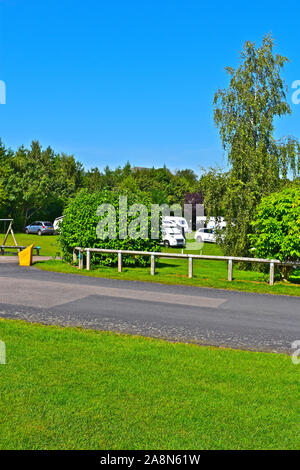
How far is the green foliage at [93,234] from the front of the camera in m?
19.5

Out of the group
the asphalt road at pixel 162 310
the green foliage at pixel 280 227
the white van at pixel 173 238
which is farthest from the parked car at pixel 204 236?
the asphalt road at pixel 162 310

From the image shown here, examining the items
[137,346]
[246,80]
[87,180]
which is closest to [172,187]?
[87,180]

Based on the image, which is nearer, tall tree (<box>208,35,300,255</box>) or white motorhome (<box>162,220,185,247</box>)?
tall tree (<box>208,35,300,255</box>)

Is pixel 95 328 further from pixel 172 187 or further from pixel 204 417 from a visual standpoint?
pixel 172 187

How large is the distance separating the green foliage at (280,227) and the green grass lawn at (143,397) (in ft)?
27.4

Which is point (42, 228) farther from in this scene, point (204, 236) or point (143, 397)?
point (143, 397)

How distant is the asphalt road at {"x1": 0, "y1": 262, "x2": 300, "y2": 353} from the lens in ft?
27.7

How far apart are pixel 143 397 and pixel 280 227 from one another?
1111 centimetres

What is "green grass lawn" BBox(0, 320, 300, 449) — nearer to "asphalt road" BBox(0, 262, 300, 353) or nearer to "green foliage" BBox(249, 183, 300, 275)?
"asphalt road" BBox(0, 262, 300, 353)

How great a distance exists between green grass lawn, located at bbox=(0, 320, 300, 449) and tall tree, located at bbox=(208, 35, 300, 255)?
1739cm

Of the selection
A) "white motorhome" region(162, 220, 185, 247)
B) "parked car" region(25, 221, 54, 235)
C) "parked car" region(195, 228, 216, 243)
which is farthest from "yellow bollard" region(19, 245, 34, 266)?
"parked car" region(25, 221, 54, 235)

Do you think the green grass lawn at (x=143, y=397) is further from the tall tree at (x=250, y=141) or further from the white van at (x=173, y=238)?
the white van at (x=173, y=238)

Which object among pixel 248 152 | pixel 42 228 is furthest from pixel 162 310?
pixel 42 228

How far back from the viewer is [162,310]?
1066 centimetres
